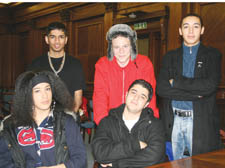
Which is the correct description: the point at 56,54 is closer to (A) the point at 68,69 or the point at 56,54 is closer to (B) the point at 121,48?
(A) the point at 68,69

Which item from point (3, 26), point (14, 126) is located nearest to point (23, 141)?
point (14, 126)

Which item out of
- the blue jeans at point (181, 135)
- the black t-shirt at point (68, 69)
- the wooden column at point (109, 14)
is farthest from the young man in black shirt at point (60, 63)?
the wooden column at point (109, 14)

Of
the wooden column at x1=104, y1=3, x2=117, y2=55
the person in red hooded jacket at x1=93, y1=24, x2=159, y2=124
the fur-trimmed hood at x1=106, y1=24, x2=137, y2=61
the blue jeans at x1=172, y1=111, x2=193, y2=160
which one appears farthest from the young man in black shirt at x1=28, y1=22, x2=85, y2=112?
the wooden column at x1=104, y1=3, x2=117, y2=55

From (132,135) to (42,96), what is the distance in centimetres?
72

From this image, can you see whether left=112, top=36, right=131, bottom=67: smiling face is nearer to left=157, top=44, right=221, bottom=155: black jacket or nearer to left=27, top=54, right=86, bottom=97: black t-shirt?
left=157, top=44, right=221, bottom=155: black jacket

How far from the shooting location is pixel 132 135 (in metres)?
2.06

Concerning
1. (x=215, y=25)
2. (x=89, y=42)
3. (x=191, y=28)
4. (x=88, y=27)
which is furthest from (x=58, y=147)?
(x=88, y=27)

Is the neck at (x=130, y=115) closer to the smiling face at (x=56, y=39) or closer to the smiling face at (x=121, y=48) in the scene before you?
the smiling face at (x=121, y=48)

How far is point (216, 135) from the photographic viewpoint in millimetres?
2238

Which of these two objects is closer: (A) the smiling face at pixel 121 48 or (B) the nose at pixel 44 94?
(B) the nose at pixel 44 94

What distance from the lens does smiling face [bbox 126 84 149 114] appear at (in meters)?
2.06

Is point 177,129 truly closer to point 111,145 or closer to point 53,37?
point 111,145

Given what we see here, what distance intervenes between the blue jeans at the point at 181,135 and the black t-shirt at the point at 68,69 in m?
1.05

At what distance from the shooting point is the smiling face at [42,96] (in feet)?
6.17
